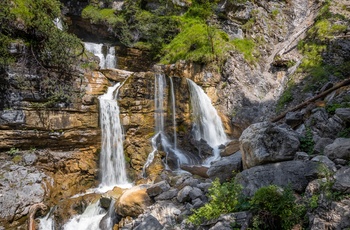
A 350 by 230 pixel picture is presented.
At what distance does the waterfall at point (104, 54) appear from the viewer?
686 inches

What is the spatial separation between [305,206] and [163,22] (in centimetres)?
1885

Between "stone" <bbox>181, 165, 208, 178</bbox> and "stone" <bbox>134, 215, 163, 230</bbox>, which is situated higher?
"stone" <bbox>181, 165, 208, 178</bbox>

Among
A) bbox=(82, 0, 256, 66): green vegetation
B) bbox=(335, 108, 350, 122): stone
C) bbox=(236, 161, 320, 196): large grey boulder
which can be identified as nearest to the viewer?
bbox=(236, 161, 320, 196): large grey boulder

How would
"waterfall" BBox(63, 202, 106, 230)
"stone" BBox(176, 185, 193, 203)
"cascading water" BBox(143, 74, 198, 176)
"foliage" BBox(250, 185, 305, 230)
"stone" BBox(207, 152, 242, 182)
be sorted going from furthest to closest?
"cascading water" BBox(143, 74, 198, 176) → "waterfall" BBox(63, 202, 106, 230) → "stone" BBox(207, 152, 242, 182) → "stone" BBox(176, 185, 193, 203) → "foliage" BBox(250, 185, 305, 230)

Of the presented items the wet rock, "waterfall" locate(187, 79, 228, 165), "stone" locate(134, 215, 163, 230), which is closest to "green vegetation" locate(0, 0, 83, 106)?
the wet rock

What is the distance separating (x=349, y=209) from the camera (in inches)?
114

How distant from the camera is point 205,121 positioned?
13875 millimetres

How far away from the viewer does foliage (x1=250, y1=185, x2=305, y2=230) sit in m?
3.43

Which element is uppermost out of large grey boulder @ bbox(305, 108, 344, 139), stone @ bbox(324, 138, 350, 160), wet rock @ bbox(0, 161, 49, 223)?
large grey boulder @ bbox(305, 108, 344, 139)

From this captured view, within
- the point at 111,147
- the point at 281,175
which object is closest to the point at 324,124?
the point at 281,175

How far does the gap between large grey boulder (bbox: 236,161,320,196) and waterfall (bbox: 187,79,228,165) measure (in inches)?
314

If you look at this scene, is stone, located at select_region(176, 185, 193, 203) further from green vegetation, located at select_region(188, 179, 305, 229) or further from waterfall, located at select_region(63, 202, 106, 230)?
waterfall, located at select_region(63, 202, 106, 230)

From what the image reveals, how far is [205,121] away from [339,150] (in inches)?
390

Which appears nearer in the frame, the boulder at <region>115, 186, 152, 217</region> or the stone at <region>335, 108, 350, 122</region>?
the stone at <region>335, 108, 350, 122</region>
